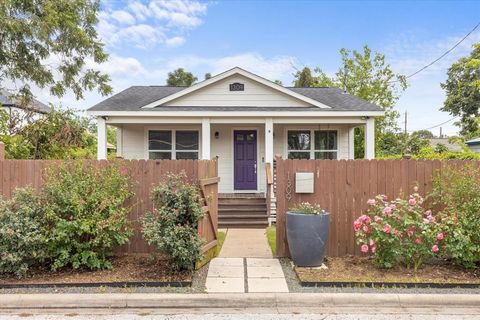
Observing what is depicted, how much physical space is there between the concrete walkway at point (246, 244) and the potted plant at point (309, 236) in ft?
3.25

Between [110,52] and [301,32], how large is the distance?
911 centimetres

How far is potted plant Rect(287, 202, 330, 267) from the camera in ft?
18.8

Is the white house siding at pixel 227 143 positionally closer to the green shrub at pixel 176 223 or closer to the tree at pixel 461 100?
the green shrub at pixel 176 223

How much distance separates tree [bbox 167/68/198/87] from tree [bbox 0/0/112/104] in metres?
16.0

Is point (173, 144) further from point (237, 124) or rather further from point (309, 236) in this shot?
point (309, 236)

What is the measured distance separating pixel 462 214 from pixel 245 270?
3.29m

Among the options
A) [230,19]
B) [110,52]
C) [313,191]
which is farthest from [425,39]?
[313,191]

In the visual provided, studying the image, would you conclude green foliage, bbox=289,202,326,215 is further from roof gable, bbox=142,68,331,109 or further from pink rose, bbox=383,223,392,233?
roof gable, bbox=142,68,331,109

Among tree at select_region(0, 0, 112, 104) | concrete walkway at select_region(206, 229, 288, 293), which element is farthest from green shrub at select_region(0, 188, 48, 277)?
tree at select_region(0, 0, 112, 104)

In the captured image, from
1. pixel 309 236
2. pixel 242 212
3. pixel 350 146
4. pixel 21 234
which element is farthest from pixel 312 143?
pixel 21 234

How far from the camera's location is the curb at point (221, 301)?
4621 millimetres

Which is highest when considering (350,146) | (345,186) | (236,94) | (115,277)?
(236,94)

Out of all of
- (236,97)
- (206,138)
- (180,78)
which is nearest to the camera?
(206,138)

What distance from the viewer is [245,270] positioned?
5.79 meters
